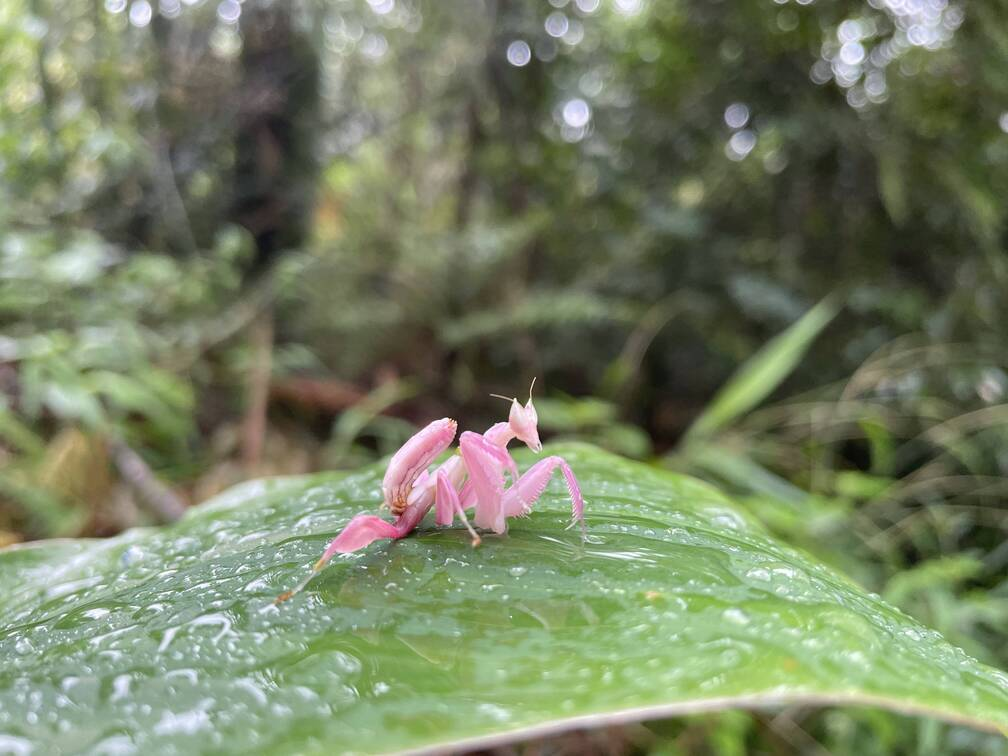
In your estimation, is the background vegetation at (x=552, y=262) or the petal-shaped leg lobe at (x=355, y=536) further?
the background vegetation at (x=552, y=262)

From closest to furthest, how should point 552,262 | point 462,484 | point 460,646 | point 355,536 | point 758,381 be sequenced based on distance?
point 460,646 < point 355,536 < point 462,484 < point 758,381 < point 552,262

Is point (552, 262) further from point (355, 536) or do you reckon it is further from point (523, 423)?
point (355, 536)

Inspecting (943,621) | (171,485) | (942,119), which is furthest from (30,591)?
(942,119)

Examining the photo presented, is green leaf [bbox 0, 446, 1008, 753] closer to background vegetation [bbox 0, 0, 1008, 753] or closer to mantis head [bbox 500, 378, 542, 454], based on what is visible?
mantis head [bbox 500, 378, 542, 454]

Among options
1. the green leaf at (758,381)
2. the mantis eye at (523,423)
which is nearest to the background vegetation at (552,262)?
the green leaf at (758,381)

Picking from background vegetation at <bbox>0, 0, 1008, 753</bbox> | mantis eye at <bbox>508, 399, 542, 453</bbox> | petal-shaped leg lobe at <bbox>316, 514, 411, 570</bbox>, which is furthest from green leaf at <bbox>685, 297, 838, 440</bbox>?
petal-shaped leg lobe at <bbox>316, 514, 411, 570</bbox>

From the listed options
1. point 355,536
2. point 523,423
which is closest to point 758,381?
point 523,423

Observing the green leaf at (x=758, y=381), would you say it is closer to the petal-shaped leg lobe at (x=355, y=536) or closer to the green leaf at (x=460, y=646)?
the green leaf at (x=460, y=646)
